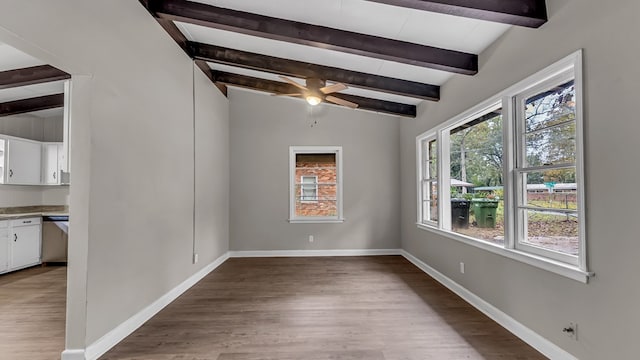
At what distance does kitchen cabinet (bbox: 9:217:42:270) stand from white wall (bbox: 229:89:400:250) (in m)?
3.10

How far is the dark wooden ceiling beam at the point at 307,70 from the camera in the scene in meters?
4.07

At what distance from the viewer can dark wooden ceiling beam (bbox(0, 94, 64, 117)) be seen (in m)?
4.88

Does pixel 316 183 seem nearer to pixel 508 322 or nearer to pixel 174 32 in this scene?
pixel 174 32

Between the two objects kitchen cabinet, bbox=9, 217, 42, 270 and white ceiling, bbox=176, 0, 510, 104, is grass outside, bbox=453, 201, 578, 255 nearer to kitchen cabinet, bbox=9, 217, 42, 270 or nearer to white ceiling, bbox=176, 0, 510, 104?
white ceiling, bbox=176, 0, 510, 104

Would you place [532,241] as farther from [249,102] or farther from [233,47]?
[249,102]

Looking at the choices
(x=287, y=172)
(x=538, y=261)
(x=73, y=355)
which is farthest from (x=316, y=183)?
(x=73, y=355)

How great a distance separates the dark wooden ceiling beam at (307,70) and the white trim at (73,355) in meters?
3.47

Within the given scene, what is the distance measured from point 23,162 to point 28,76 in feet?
7.83

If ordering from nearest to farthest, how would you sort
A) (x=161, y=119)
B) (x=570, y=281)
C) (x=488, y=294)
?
1. (x=570, y=281)
2. (x=488, y=294)
3. (x=161, y=119)

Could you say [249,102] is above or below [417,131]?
above

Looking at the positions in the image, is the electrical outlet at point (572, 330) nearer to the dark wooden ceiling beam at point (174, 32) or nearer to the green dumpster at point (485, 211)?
the green dumpster at point (485, 211)

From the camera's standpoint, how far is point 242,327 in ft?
9.06

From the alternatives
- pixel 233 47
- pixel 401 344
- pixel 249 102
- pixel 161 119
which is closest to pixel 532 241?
pixel 401 344

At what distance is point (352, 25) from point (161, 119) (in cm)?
225
